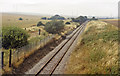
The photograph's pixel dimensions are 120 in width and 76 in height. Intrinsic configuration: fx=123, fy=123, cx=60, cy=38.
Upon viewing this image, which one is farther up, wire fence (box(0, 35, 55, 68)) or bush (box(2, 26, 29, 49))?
bush (box(2, 26, 29, 49))

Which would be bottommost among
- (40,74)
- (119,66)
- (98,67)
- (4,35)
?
(40,74)

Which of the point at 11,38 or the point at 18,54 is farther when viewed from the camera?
the point at 11,38

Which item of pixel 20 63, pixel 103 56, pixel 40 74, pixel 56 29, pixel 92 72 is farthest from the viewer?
pixel 56 29

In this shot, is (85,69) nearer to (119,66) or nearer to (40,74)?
(119,66)

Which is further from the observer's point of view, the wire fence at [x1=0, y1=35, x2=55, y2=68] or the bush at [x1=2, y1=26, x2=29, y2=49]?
the bush at [x1=2, y1=26, x2=29, y2=49]

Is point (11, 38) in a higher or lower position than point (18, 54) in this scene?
higher

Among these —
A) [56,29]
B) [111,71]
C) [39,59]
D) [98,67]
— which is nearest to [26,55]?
[39,59]

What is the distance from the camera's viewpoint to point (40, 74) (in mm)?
13086

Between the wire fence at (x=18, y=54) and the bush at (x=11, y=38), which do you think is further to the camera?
the bush at (x=11, y=38)

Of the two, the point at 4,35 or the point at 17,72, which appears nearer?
the point at 17,72

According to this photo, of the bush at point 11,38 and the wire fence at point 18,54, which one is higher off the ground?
the bush at point 11,38

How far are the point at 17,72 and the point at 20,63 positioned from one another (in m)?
2.21

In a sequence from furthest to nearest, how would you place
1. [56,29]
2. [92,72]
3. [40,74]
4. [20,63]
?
[56,29]
[20,63]
[40,74]
[92,72]

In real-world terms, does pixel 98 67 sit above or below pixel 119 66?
below
